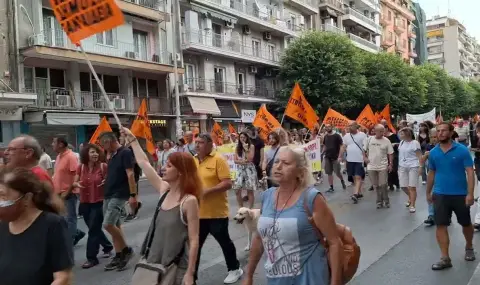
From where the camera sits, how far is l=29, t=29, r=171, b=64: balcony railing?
21416 millimetres

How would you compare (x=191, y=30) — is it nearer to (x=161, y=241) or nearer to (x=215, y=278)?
(x=215, y=278)

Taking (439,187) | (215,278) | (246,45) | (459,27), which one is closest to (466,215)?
(439,187)

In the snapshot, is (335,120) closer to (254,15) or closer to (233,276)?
(233,276)

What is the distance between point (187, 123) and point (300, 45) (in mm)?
10797

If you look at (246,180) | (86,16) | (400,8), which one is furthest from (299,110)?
(400,8)

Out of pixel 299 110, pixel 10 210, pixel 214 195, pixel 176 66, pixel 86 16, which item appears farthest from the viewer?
pixel 176 66

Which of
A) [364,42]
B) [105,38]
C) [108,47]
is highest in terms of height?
[364,42]

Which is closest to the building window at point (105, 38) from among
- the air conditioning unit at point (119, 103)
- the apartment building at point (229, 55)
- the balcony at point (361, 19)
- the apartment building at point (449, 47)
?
the air conditioning unit at point (119, 103)

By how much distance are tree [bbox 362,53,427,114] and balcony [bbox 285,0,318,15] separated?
606 centimetres

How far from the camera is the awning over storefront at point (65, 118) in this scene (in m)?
20.2

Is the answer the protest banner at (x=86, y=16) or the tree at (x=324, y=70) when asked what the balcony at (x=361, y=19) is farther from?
the protest banner at (x=86, y=16)

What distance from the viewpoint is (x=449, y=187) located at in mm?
5539

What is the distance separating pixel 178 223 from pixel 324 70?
3188 cm

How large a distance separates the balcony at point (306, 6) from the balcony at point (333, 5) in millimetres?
701
